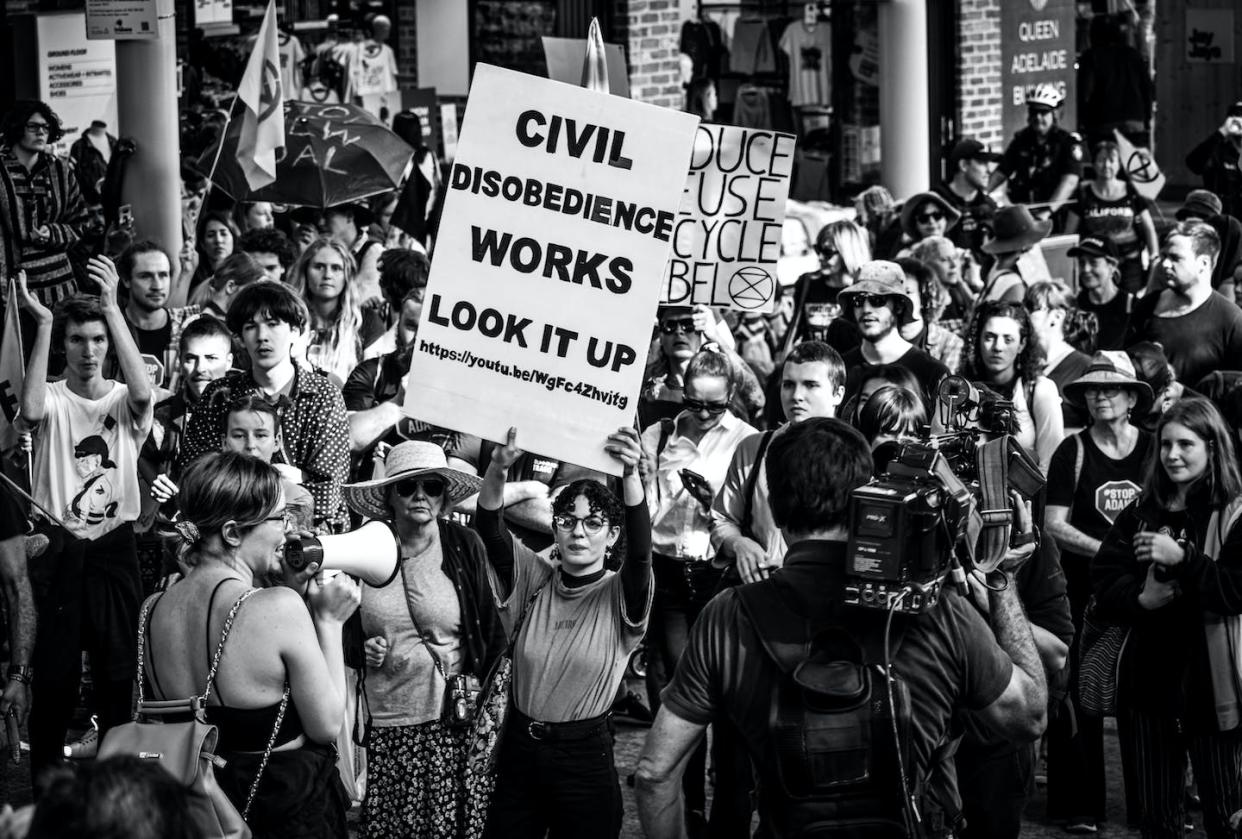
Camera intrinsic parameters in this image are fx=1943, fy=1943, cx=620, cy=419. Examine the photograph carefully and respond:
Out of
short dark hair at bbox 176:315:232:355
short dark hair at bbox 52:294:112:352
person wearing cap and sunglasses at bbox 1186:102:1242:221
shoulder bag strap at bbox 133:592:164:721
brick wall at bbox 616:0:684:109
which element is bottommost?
shoulder bag strap at bbox 133:592:164:721

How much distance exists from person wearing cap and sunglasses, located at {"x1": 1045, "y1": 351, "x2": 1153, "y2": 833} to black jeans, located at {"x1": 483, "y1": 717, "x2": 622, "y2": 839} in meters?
2.20

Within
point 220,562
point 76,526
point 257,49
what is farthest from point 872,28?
point 220,562

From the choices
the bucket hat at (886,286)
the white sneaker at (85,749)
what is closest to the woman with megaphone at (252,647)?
the white sneaker at (85,749)

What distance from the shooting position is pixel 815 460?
4.00m

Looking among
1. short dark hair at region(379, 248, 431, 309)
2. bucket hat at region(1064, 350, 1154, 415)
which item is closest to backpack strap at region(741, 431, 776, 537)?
bucket hat at region(1064, 350, 1154, 415)

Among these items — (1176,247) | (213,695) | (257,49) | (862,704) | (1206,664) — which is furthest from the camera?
(257,49)

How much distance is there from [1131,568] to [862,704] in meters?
2.65

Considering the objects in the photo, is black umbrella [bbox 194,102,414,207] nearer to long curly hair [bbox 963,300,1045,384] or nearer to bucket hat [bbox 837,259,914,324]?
bucket hat [bbox 837,259,914,324]

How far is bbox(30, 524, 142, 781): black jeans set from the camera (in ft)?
23.1

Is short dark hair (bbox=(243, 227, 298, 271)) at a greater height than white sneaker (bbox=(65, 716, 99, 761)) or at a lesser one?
greater

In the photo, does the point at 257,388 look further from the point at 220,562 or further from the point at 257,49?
the point at 257,49

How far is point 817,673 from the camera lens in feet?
12.4

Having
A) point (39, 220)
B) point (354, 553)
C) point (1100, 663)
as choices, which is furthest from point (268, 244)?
point (1100, 663)

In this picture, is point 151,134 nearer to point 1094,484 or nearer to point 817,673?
point 1094,484
